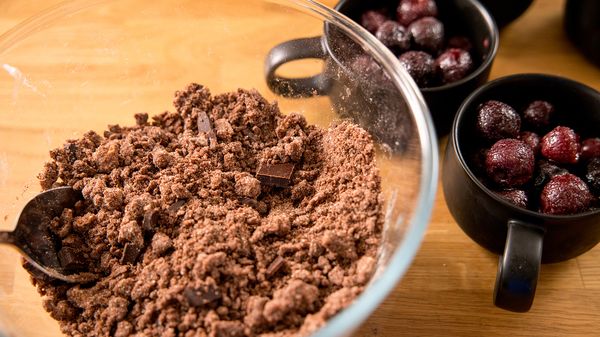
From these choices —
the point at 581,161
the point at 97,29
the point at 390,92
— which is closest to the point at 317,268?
the point at 390,92

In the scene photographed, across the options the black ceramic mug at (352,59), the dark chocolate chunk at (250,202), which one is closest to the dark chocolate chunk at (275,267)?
the dark chocolate chunk at (250,202)

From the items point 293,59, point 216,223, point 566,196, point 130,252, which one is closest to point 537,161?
point 566,196

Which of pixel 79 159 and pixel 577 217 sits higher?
pixel 79 159

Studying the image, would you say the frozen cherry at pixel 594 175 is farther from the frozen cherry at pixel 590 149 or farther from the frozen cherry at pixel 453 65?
the frozen cherry at pixel 453 65

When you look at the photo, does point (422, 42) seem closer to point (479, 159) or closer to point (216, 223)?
point (479, 159)

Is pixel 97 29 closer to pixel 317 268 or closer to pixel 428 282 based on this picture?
pixel 317 268

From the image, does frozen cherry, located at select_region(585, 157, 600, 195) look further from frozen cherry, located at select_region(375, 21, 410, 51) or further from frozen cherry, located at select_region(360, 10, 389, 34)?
frozen cherry, located at select_region(360, 10, 389, 34)

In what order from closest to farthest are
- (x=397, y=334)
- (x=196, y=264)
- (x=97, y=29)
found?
(x=196, y=264) < (x=397, y=334) < (x=97, y=29)
